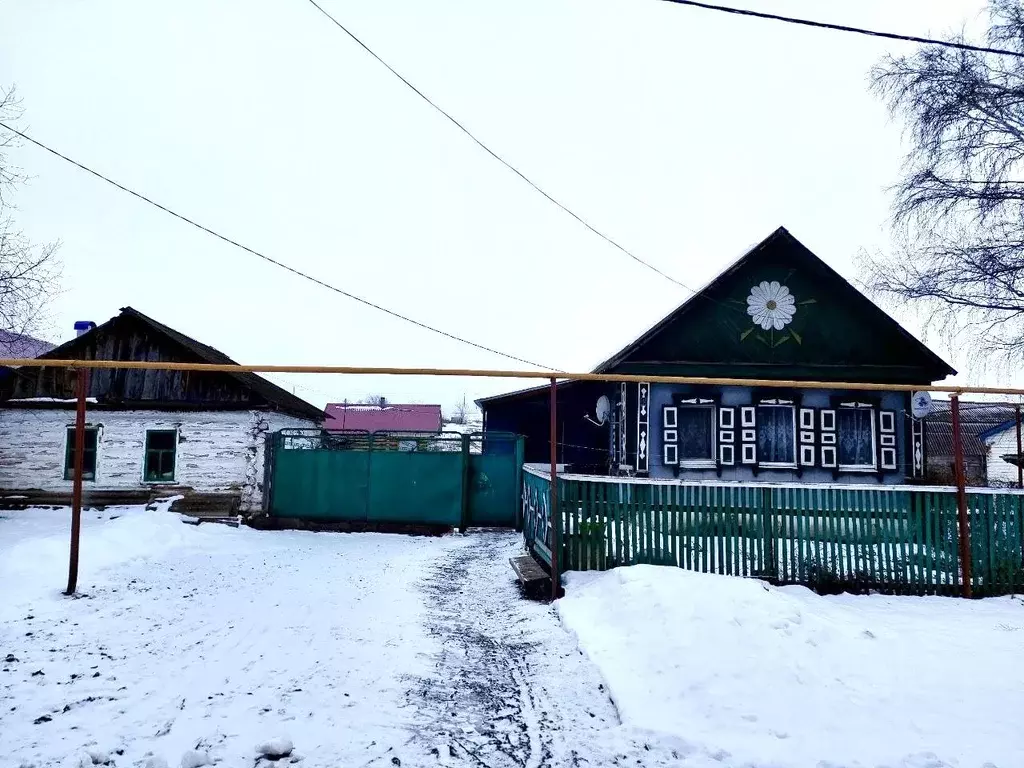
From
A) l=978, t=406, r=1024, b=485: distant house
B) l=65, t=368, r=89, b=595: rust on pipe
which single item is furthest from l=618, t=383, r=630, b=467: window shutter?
l=978, t=406, r=1024, b=485: distant house

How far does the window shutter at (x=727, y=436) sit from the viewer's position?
12.9 metres

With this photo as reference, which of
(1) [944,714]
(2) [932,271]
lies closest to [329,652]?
(1) [944,714]

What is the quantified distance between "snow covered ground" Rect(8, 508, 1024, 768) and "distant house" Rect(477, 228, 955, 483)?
630 cm

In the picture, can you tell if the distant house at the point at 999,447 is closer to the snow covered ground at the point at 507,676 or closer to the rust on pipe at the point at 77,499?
the snow covered ground at the point at 507,676

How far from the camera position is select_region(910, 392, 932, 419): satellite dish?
40.4 ft

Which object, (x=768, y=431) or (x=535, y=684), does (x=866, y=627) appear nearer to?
(x=535, y=684)

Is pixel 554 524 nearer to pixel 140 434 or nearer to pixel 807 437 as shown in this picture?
pixel 807 437

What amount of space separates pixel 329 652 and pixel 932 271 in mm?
16063

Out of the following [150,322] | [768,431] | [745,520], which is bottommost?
[745,520]

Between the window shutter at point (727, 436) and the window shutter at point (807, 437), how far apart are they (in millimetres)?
1504

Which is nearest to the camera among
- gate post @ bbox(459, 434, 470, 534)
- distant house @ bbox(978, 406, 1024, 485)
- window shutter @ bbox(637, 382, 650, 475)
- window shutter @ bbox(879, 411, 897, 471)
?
window shutter @ bbox(879, 411, 897, 471)

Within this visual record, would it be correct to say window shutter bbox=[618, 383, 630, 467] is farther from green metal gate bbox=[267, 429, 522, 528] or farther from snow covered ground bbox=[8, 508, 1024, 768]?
snow covered ground bbox=[8, 508, 1024, 768]

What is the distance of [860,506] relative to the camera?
23.3 ft

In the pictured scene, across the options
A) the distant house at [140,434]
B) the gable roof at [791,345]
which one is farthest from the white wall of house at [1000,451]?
the distant house at [140,434]
